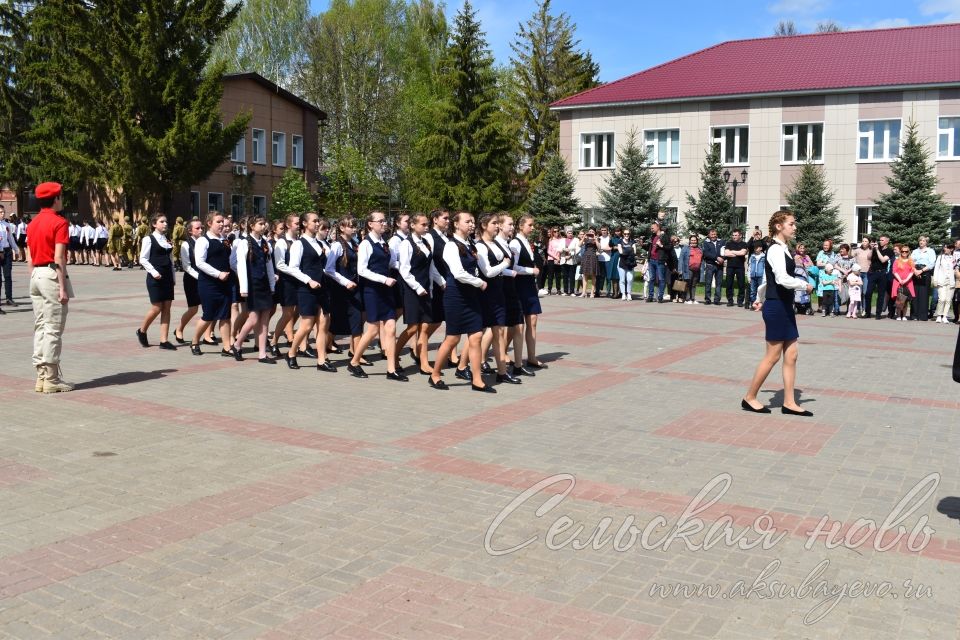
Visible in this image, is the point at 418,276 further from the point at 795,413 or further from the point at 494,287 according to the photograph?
the point at 795,413

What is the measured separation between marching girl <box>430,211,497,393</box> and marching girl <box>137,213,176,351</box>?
4816mm

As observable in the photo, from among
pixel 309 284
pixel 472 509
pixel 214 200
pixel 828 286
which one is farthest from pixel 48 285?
pixel 214 200

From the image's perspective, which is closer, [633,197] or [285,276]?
[285,276]

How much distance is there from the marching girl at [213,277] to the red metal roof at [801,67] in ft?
103

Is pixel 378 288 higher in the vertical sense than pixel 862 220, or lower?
lower

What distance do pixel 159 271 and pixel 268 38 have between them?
4936 centimetres

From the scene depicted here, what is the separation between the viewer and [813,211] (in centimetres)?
3316

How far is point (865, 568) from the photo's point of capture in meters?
4.85

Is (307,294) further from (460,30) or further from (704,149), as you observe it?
(460,30)

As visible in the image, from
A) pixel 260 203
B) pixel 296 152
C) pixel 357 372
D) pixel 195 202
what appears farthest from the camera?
pixel 296 152

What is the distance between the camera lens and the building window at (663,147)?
1614 inches

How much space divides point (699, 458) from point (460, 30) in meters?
39.9

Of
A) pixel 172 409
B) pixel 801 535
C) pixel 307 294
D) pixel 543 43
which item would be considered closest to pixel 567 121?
pixel 543 43

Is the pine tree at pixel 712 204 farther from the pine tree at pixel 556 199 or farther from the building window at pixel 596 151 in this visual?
the building window at pixel 596 151
